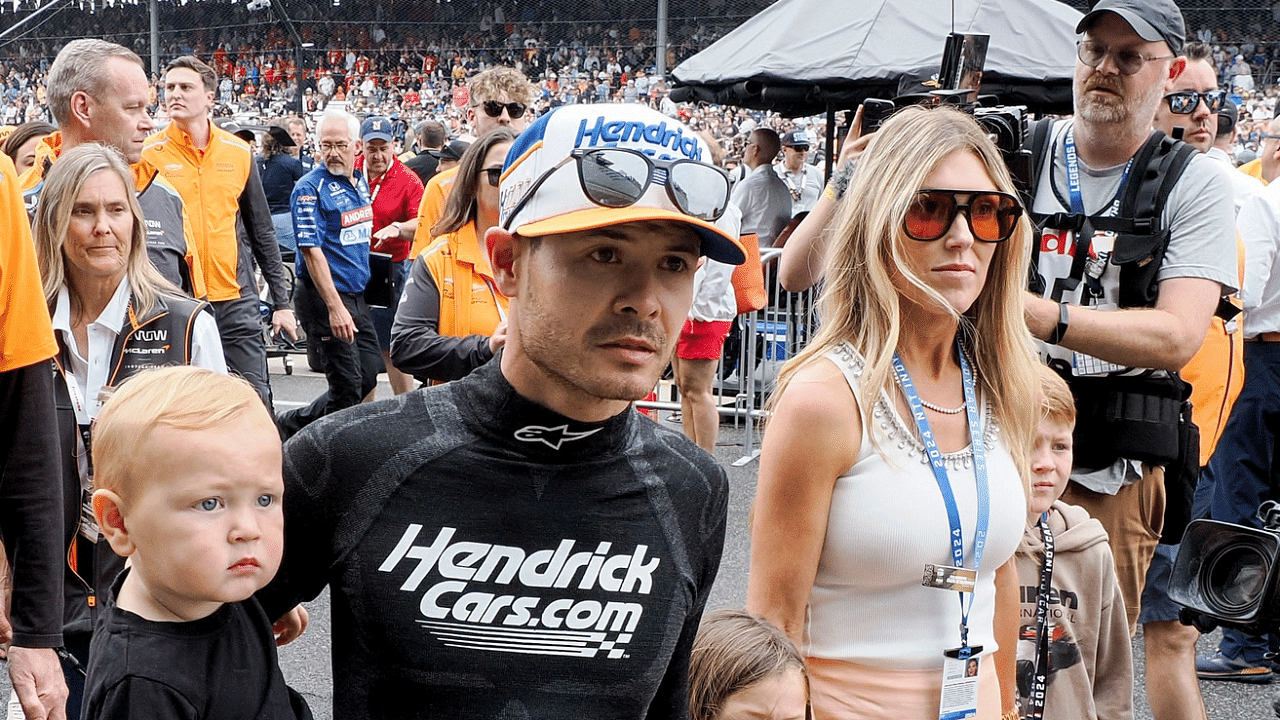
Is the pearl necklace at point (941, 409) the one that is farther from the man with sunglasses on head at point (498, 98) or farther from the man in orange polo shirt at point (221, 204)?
the man in orange polo shirt at point (221, 204)

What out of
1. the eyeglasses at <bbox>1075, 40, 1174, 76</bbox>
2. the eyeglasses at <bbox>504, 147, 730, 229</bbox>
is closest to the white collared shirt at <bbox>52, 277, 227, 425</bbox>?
the eyeglasses at <bbox>504, 147, 730, 229</bbox>

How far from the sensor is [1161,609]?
11.4 ft

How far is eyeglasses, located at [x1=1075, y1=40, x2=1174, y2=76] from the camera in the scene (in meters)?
2.96

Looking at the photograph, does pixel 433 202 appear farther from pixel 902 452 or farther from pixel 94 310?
pixel 902 452

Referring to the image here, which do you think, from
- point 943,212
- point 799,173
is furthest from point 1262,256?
point 799,173

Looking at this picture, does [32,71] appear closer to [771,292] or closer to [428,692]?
[771,292]

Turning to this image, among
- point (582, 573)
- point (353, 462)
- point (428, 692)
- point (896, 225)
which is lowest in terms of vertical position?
point (428, 692)

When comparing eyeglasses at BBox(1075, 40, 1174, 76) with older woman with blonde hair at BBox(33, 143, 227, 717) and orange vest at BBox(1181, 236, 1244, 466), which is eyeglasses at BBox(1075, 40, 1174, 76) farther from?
older woman with blonde hair at BBox(33, 143, 227, 717)

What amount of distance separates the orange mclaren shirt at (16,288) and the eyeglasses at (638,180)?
1206 mm

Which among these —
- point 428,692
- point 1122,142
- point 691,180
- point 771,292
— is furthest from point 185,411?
point 771,292

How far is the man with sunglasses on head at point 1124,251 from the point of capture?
292 centimetres

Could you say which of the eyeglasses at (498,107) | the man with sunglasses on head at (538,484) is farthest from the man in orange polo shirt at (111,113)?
the man with sunglasses on head at (538,484)

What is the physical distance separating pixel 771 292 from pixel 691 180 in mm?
7442

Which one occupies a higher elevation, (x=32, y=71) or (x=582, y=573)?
(x=32, y=71)
